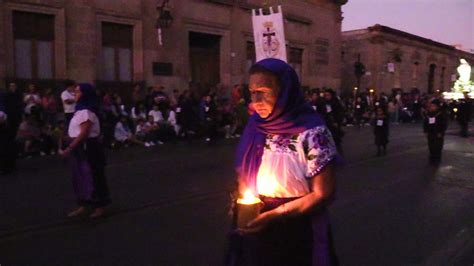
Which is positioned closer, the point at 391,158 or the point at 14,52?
the point at 391,158

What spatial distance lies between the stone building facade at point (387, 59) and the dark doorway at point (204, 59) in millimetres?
15222

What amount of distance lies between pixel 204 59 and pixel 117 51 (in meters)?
4.66

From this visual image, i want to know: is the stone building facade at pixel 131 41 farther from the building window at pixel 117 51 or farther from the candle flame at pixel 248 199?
the candle flame at pixel 248 199

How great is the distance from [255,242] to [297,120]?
0.68 m

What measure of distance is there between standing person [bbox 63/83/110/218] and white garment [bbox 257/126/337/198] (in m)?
4.18

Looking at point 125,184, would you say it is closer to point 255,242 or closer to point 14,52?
point 255,242

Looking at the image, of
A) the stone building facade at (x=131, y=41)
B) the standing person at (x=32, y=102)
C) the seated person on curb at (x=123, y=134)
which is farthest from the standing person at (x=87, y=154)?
the stone building facade at (x=131, y=41)

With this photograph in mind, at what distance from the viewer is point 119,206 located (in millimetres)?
7328

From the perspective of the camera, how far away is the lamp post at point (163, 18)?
1884 centimetres

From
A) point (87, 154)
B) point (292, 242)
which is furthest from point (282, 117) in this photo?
point (87, 154)

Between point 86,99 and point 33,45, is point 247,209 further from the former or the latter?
point 33,45

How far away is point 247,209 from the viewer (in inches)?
98.1

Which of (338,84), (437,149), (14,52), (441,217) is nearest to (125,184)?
(441,217)

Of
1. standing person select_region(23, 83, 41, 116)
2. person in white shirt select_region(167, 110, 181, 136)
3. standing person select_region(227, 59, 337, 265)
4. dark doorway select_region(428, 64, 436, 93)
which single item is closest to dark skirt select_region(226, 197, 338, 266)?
standing person select_region(227, 59, 337, 265)
